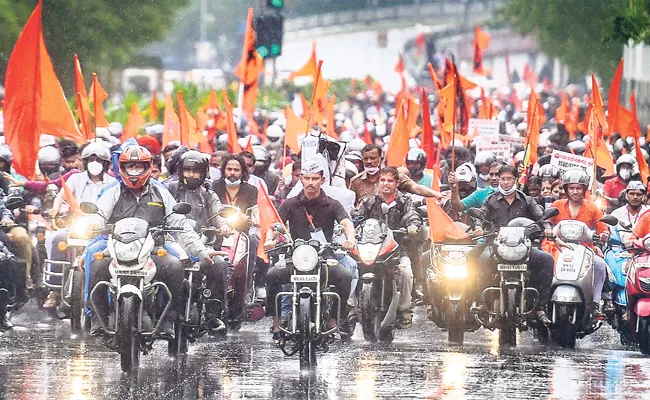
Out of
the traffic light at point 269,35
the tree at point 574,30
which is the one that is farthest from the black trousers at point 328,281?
the tree at point 574,30

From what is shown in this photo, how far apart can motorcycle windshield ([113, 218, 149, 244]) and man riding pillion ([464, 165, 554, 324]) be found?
11.6 ft

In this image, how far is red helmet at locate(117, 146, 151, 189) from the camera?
13.7 metres

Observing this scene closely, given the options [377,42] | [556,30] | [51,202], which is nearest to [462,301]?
[51,202]

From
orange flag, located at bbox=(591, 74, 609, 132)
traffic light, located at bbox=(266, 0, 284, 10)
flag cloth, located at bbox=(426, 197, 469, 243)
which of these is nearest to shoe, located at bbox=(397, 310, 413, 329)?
flag cloth, located at bbox=(426, 197, 469, 243)

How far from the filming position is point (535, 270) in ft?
50.5

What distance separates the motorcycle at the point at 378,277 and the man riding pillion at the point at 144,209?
6.90 ft

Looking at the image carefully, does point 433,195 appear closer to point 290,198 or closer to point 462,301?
point 462,301

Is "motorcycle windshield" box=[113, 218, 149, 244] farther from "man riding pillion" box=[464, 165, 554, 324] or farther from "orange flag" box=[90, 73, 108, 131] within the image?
"orange flag" box=[90, 73, 108, 131]

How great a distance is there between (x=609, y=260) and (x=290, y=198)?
3.23 meters

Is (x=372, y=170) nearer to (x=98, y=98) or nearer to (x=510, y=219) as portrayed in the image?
(x=510, y=219)

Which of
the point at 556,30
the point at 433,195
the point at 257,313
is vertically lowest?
the point at 257,313

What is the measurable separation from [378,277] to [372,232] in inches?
16.6

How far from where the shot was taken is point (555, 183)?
1858cm

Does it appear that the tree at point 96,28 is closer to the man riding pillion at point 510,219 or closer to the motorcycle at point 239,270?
the motorcycle at point 239,270
